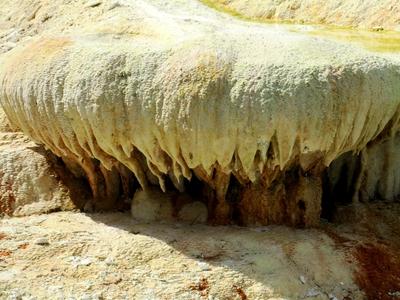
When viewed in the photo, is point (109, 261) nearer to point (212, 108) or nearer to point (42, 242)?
point (42, 242)

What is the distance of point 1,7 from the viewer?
31.9ft

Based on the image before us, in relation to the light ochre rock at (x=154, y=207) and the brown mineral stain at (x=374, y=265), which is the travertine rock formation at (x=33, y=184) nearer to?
the light ochre rock at (x=154, y=207)

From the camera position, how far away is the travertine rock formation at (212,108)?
5480 millimetres

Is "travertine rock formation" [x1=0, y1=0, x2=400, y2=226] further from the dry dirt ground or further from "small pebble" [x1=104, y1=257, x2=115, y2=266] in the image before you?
"small pebble" [x1=104, y1=257, x2=115, y2=266]

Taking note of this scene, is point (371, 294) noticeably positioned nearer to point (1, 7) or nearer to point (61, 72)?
point (61, 72)

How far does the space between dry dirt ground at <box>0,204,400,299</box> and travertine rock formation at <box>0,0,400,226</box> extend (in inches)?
17.6

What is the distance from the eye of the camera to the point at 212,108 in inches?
215

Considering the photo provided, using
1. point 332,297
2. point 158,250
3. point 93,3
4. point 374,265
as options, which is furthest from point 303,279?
point 93,3

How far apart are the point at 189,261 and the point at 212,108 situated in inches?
55.3

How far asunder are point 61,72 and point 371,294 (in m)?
3.50

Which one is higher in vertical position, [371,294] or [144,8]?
[144,8]

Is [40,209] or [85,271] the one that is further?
[40,209]

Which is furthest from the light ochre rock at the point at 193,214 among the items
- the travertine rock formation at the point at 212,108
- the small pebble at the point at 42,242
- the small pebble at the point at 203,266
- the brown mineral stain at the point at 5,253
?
the brown mineral stain at the point at 5,253

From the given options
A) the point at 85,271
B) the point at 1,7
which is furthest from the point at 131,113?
Result: the point at 1,7
